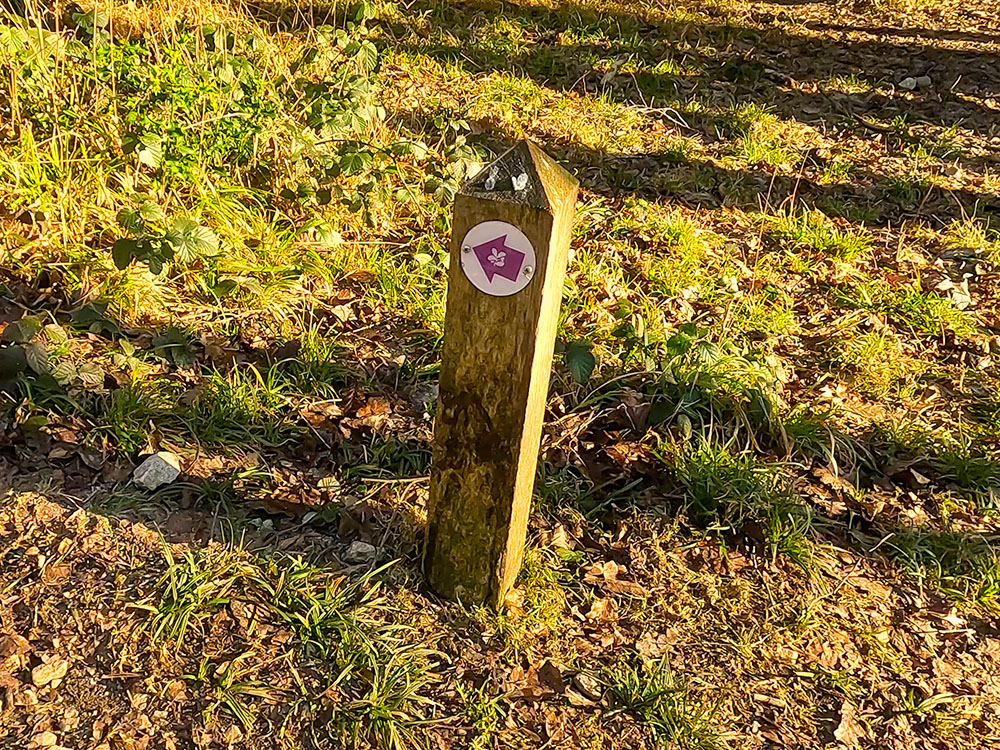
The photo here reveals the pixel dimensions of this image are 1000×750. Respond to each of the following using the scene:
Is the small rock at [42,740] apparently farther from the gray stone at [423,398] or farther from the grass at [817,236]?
the grass at [817,236]

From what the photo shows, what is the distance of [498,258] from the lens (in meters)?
1.71

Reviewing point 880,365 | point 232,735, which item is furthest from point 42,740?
point 880,365

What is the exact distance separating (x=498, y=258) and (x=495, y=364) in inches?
11.0

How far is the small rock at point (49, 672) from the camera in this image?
2.16 m

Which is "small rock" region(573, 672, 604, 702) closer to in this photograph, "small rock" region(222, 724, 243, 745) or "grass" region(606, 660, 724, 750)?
"grass" region(606, 660, 724, 750)

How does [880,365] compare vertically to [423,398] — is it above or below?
above

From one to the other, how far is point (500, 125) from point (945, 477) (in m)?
3.44

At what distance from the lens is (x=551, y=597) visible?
2.49 meters

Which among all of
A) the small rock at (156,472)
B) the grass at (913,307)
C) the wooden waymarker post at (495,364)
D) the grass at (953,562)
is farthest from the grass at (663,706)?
the grass at (913,307)

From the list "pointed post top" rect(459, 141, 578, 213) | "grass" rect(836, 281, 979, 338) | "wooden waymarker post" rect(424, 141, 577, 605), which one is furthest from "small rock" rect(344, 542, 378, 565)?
"grass" rect(836, 281, 979, 338)

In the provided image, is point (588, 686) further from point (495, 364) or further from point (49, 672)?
point (49, 672)

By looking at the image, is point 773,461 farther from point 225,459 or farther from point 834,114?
point 834,114

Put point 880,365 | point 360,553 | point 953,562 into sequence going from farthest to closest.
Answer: point 880,365 < point 953,562 < point 360,553

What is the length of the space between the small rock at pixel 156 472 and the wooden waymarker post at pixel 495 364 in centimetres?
95
